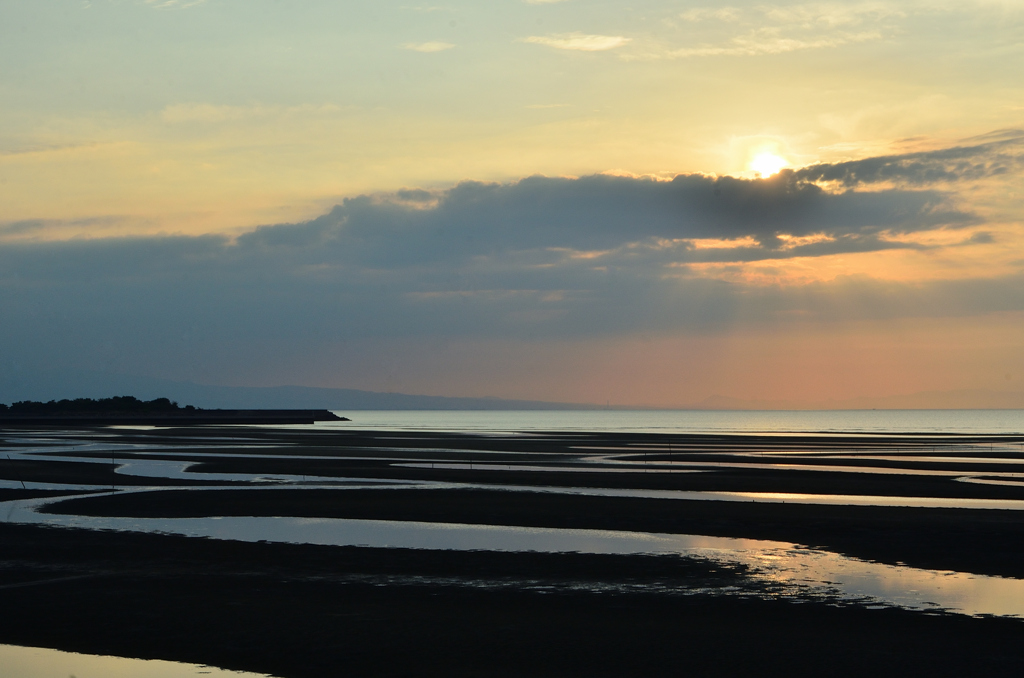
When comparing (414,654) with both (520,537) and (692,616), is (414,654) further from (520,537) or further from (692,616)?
(520,537)

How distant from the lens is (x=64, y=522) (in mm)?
27156

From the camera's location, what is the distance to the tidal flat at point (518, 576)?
44.0 ft

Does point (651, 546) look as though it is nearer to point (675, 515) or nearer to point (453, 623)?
point (675, 515)

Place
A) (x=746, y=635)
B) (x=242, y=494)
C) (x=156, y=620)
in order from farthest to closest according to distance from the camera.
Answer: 1. (x=242, y=494)
2. (x=156, y=620)
3. (x=746, y=635)

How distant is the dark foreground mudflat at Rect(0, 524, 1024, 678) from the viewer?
1280cm

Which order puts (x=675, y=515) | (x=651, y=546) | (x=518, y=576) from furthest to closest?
1. (x=675, y=515)
2. (x=651, y=546)
3. (x=518, y=576)

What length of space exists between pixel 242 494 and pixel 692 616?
78.5 feet

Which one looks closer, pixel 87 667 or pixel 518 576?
pixel 87 667

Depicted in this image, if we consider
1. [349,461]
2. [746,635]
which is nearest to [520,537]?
[746,635]

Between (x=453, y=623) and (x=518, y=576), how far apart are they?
4.23 meters

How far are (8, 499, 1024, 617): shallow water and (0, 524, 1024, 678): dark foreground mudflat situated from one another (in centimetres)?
137

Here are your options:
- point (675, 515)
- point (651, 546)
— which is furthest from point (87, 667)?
point (675, 515)

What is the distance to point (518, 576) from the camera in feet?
63.1

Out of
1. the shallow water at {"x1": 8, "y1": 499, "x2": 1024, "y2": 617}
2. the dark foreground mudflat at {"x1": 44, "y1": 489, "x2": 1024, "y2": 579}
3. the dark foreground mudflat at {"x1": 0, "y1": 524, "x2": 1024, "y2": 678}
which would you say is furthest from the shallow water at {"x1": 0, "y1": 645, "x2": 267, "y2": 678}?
the dark foreground mudflat at {"x1": 44, "y1": 489, "x2": 1024, "y2": 579}
